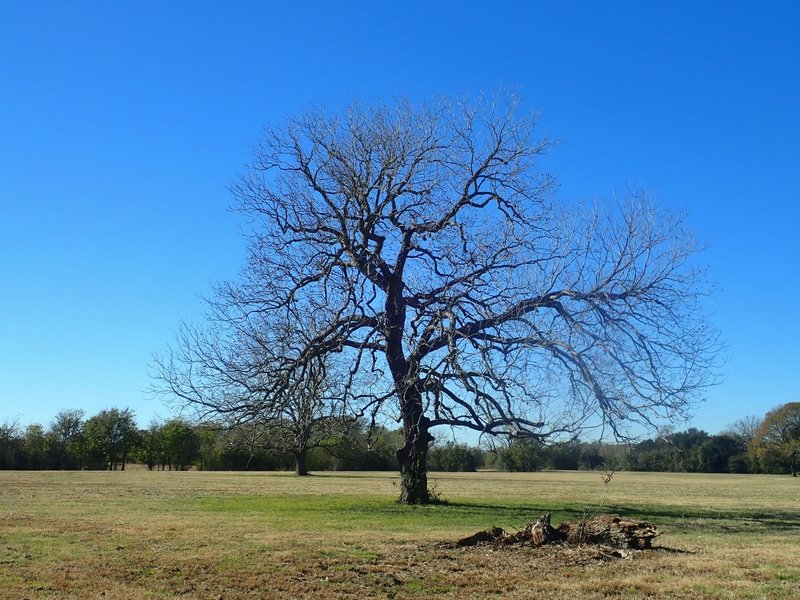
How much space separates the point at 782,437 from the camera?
283 feet

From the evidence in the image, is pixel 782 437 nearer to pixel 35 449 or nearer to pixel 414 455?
pixel 414 455

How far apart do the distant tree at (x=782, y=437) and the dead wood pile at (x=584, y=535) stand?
82113 millimetres

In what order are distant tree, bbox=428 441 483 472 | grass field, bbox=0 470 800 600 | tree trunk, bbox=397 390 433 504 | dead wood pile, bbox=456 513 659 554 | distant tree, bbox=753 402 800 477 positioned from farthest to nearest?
distant tree, bbox=753 402 800 477
distant tree, bbox=428 441 483 472
tree trunk, bbox=397 390 433 504
dead wood pile, bbox=456 513 659 554
grass field, bbox=0 470 800 600

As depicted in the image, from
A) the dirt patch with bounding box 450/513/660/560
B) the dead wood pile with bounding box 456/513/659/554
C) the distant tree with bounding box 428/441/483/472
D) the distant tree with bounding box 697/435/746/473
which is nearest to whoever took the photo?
the dirt patch with bounding box 450/513/660/560

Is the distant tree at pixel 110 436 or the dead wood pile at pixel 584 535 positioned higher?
the distant tree at pixel 110 436

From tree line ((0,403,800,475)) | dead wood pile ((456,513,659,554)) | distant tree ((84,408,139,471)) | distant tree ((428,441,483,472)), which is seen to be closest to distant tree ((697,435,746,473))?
tree line ((0,403,800,475))

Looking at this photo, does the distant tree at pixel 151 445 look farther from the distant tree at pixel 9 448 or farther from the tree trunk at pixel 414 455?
the tree trunk at pixel 414 455

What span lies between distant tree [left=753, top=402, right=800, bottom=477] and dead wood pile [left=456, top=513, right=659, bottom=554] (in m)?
82.1

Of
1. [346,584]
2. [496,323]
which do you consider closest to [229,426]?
[496,323]

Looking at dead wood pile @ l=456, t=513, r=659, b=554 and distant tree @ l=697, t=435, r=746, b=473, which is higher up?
distant tree @ l=697, t=435, r=746, b=473

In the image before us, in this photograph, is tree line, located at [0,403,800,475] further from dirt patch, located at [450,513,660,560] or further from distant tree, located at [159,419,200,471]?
dirt patch, located at [450,513,660,560]

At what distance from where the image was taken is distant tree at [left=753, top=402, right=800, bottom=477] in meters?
84.2

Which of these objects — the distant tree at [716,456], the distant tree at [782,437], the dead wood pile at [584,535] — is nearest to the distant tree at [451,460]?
the distant tree at [716,456]

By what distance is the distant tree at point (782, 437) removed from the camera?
8419 centimetres
